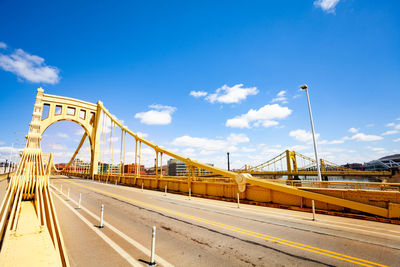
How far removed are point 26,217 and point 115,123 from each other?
37203mm

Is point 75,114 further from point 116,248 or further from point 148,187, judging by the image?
point 116,248

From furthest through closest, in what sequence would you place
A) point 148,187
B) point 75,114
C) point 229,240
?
point 75,114 → point 148,187 → point 229,240

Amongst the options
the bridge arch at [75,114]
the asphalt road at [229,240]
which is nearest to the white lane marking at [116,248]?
the asphalt road at [229,240]

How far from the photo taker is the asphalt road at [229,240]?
16.9 ft

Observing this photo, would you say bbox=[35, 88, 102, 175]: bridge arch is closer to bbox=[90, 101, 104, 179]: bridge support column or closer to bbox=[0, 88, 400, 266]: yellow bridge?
bbox=[90, 101, 104, 179]: bridge support column

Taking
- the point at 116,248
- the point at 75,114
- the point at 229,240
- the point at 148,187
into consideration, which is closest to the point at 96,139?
the point at 75,114

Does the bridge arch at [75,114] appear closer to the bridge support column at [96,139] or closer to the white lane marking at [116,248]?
the bridge support column at [96,139]

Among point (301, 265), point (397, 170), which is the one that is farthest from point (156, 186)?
point (397, 170)

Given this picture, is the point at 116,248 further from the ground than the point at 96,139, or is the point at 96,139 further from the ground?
the point at 96,139

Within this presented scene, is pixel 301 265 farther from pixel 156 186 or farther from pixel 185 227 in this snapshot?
pixel 156 186

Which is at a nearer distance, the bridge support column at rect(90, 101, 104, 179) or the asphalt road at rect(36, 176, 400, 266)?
the asphalt road at rect(36, 176, 400, 266)

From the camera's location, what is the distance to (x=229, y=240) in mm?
6527

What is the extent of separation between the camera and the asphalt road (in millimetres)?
5148

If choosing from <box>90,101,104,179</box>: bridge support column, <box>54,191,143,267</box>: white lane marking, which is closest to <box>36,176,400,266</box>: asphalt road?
<box>54,191,143,267</box>: white lane marking
